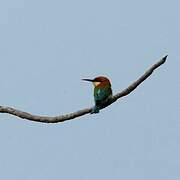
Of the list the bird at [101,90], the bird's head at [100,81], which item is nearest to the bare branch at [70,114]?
the bird at [101,90]

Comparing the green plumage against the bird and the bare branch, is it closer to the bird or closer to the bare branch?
the bird

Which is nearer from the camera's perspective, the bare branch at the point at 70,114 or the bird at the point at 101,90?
the bare branch at the point at 70,114

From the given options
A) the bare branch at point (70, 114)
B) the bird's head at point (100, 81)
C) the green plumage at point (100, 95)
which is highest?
the bird's head at point (100, 81)

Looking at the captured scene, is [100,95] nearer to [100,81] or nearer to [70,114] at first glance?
[100,81]

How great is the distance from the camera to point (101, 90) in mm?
4160

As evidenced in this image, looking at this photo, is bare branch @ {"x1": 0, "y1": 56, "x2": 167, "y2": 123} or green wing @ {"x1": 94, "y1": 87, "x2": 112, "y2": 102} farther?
green wing @ {"x1": 94, "y1": 87, "x2": 112, "y2": 102}

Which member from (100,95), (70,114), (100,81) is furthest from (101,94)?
(70,114)

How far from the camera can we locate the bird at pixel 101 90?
13.4ft

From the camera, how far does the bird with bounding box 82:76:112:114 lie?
4.09 metres

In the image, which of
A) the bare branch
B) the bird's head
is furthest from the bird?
the bare branch

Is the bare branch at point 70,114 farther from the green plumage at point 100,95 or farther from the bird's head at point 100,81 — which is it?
the bird's head at point 100,81

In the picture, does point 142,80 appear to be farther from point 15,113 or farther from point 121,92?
point 15,113

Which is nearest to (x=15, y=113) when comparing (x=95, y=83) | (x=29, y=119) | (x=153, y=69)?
(x=29, y=119)

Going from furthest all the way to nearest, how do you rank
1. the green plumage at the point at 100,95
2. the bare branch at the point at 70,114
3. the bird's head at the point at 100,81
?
1. the bird's head at the point at 100,81
2. the green plumage at the point at 100,95
3. the bare branch at the point at 70,114
